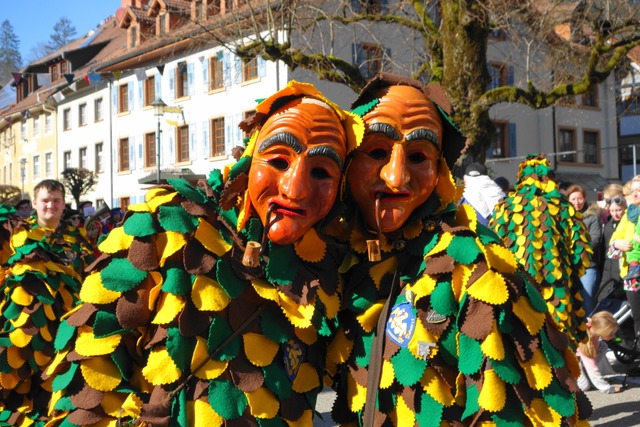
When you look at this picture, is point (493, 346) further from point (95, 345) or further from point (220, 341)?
point (95, 345)

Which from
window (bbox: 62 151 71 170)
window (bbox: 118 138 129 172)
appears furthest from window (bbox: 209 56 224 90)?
window (bbox: 62 151 71 170)

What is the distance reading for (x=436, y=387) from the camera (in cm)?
223

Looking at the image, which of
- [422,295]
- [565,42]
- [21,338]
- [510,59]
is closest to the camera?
[422,295]

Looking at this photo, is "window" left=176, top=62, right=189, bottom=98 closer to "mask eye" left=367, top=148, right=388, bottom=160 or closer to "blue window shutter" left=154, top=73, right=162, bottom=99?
"blue window shutter" left=154, top=73, right=162, bottom=99

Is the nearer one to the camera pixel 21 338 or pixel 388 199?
pixel 388 199

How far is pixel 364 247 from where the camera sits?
7.84 ft

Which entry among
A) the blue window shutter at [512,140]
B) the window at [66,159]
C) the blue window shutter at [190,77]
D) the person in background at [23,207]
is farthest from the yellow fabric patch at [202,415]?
the window at [66,159]

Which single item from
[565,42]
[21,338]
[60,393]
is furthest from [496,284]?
[565,42]

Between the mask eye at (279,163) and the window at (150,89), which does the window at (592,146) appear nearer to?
the window at (150,89)

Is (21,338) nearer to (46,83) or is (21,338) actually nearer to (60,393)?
(60,393)

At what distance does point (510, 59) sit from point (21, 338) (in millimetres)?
13213

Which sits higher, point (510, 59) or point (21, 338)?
point (510, 59)

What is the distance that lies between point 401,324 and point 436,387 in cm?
20

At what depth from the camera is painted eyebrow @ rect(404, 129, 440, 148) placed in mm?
2295
